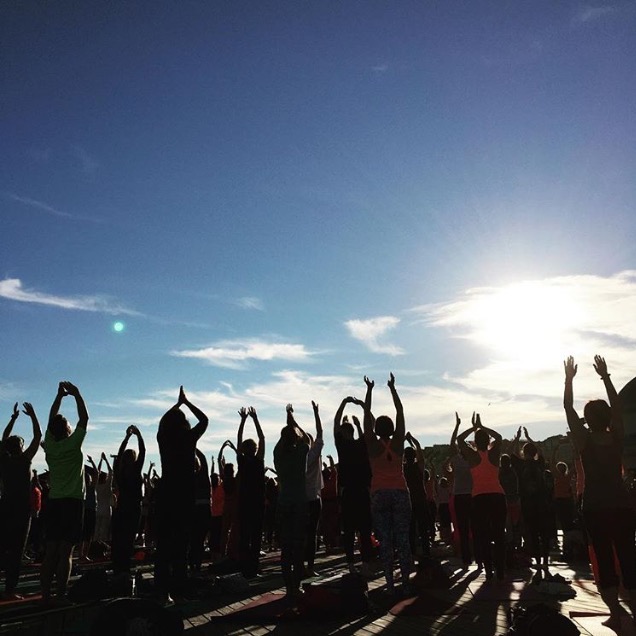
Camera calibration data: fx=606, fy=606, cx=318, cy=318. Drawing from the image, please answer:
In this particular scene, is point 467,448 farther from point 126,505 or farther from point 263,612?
point 126,505

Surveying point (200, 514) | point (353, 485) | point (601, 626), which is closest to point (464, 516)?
point (353, 485)

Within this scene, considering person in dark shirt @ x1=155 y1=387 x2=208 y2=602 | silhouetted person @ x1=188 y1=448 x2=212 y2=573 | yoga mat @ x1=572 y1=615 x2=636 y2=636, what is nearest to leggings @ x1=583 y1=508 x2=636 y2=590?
yoga mat @ x1=572 y1=615 x2=636 y2=636

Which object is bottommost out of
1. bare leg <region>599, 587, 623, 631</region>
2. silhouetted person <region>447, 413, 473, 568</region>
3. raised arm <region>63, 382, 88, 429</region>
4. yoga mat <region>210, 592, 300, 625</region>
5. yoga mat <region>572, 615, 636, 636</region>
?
yoga mat <region>210, 592, 300, 625</region>

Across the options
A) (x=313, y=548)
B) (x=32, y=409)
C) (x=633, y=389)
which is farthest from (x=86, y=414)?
(x=633, y=389)

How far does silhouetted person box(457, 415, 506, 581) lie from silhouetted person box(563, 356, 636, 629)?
3.16 m

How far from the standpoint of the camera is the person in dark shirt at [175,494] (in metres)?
6.96

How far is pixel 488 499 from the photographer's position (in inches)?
331

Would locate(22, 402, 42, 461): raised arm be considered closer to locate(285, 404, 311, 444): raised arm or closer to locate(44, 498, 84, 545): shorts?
locate(44, 498, 84, 545): shorts

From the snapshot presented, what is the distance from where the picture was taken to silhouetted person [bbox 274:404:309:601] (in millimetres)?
7301

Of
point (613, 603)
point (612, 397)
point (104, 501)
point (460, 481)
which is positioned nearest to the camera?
point (613, 603)

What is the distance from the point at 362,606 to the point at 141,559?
386 inches

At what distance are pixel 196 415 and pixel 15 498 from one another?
9.34 ft

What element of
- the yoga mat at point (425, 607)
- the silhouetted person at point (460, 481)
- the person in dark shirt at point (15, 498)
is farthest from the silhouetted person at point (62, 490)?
the silhouetted person at point (460, 481)

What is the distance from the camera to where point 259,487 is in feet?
30.8
